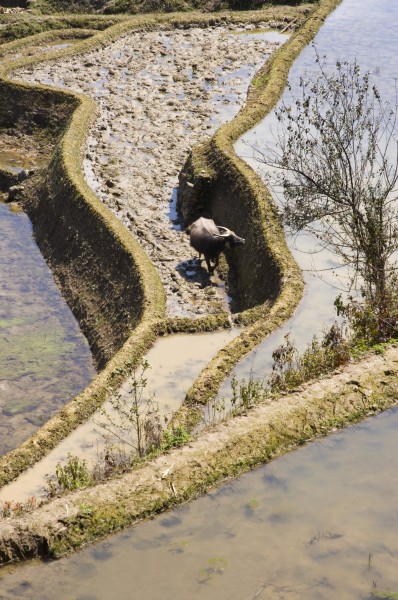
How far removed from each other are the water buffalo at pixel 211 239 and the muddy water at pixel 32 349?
2677 millimetres

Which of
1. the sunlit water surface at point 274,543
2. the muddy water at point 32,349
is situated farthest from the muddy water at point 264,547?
the muddy water at point 32,349

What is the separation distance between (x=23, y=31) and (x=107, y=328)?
69.1 ft

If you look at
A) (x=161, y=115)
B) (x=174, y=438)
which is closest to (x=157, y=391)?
(x=174, y=438)

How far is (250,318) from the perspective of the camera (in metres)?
13.1

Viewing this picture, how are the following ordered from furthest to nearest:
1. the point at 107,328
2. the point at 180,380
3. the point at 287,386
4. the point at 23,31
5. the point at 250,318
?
the point at 23,31 → the point at 107,328 → the point at 250,318 → the point at 180,380 → the point at 287,386

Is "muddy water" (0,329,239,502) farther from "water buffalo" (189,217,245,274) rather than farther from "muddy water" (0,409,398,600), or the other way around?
"water buffalo" (189,217,245,274)

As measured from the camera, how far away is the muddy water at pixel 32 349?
1310cm

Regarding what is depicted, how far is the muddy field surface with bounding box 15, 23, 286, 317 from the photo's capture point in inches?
650

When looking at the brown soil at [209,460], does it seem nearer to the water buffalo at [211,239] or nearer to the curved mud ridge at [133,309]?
the curved mud ridge at [133,309]

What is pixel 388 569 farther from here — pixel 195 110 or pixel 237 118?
pixel 195 110

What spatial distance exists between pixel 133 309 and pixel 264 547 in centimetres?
756

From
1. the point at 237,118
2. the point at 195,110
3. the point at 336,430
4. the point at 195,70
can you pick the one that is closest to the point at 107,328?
the point at 336,430

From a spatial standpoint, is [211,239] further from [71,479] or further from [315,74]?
[315,74]

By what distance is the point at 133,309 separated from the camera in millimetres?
14562
